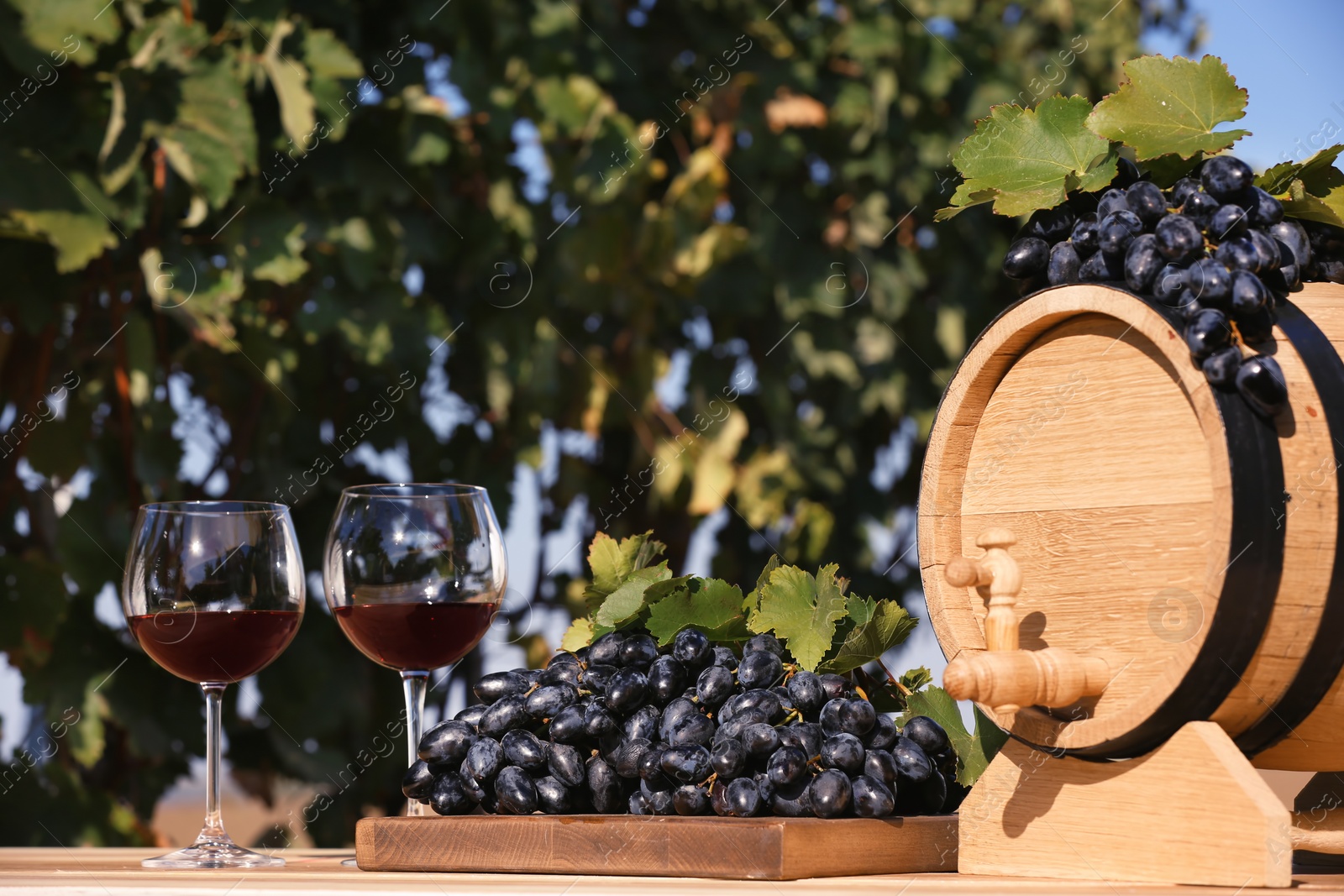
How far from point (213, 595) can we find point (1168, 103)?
2.87ft

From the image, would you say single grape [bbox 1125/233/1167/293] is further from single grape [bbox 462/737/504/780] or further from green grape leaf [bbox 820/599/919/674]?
single grape [bbox 462/737/504/780]

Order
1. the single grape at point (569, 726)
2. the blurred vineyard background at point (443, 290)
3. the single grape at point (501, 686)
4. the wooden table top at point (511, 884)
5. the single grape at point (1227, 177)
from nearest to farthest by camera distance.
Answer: the wooden table top at point (511, 884)
the single grape at point (1227, 177)
the single grape at point (569, 726)
the single grape at point (501, 686)
the blurred vineyard background at point (443, 290)

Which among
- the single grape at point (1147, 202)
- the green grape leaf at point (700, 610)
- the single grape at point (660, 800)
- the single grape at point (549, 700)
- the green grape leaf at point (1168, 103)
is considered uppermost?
the green grape leaf at point (1168, 103)

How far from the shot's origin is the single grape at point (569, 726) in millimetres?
986

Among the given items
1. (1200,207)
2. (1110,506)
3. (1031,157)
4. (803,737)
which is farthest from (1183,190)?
(803,737)

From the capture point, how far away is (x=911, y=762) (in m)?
0.98

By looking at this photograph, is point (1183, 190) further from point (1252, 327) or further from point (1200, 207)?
point (1252, 327)

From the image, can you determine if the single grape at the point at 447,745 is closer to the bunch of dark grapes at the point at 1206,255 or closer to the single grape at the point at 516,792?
the single grape at the point at 516,792

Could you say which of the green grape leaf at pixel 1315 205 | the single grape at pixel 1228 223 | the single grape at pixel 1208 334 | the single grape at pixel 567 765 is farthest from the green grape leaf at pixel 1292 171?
the single grape at pixel 567 765

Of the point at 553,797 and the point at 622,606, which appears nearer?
the point at 553,797

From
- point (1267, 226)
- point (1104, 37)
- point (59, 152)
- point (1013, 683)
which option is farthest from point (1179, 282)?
point (1104, 37)

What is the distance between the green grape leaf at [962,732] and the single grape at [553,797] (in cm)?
28

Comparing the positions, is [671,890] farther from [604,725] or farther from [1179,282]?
[1179,282]

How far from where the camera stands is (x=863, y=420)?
11.2 ft
